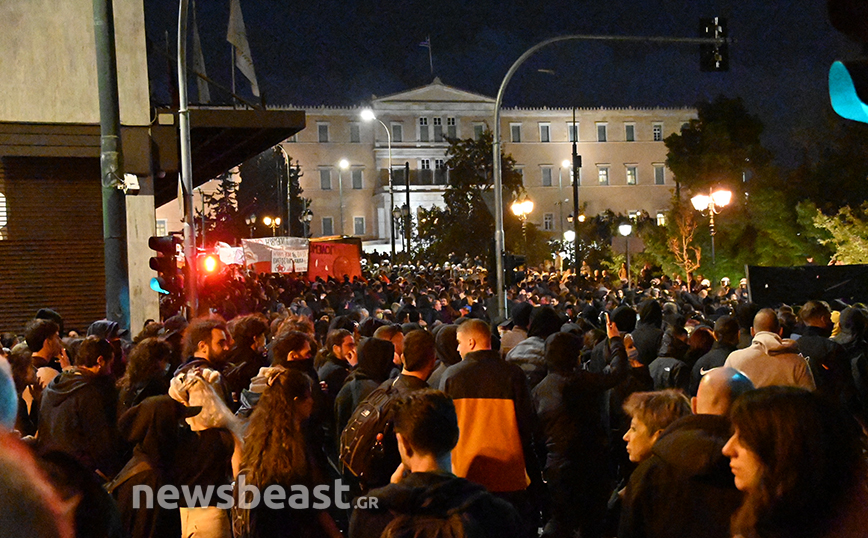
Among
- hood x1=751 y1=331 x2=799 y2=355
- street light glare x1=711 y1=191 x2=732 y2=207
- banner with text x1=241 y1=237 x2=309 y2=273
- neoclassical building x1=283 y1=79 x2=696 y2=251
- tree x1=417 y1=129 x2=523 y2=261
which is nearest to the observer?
hood x1=751 y1=331 x2=799 y2=355

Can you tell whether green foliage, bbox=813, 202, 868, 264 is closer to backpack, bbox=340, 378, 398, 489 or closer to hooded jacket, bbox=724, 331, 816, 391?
hooded jacket, bbox=724, 331, 816, 391

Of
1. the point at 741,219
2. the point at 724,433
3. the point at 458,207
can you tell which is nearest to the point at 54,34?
the point at 724,433

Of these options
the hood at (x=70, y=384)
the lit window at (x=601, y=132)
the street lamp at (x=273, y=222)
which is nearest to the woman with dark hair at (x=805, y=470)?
the hood at (x=70, y=384)

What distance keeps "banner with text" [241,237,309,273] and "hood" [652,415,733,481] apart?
24884 millimetres

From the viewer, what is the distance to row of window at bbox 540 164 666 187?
93125 mm

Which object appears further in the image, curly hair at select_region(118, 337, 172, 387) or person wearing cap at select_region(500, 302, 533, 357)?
person wearing cap at select_region(500, 302, 533, 357)

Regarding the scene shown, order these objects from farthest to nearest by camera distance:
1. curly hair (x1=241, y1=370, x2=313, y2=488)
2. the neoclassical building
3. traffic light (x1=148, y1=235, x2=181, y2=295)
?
the neoclassical building, traffic light (x1=148, y1=235, x2=181, y2=295), curly hair (x1=241, y1=370, x2=313, y2=488)

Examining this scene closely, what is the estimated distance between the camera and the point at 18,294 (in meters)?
14.3

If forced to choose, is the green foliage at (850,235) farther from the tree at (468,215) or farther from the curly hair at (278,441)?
the curly hair at (278,441)

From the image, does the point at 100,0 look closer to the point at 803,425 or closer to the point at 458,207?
the point at 803,425

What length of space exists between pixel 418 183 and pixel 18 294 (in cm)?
7601

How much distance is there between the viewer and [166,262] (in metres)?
11.4

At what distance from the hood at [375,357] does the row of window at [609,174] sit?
289 ft

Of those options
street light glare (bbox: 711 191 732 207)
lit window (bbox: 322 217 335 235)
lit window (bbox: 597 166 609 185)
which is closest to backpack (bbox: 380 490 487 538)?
street light glare (bbox: 711 191 732 207)
